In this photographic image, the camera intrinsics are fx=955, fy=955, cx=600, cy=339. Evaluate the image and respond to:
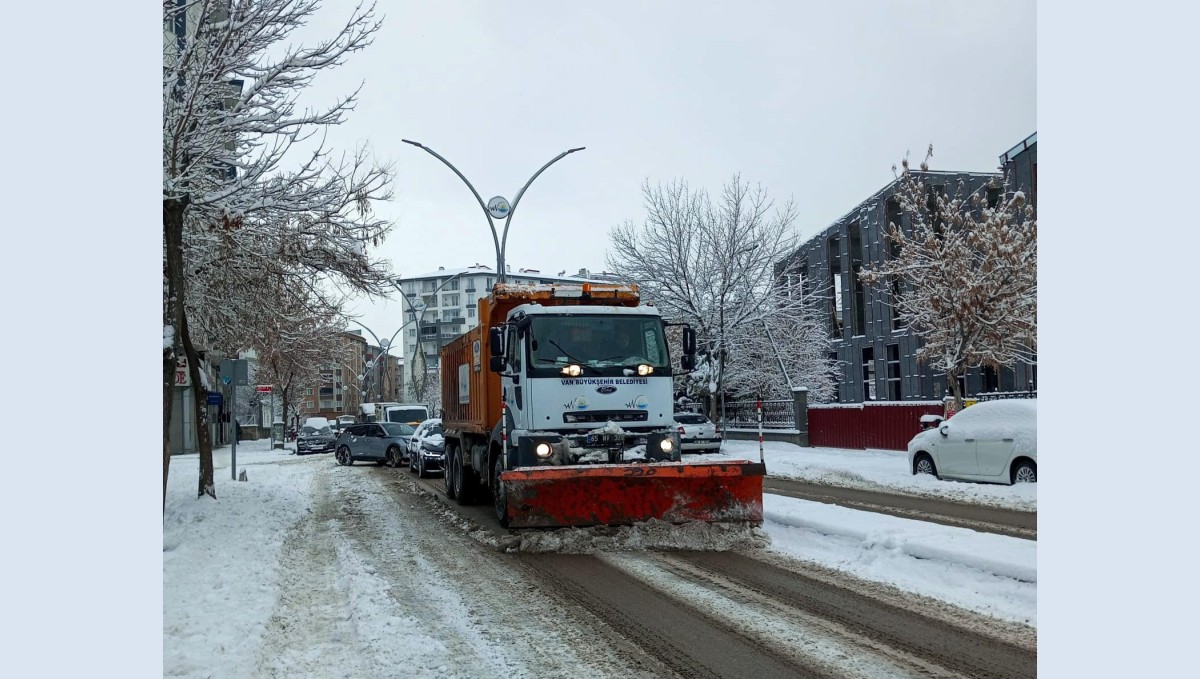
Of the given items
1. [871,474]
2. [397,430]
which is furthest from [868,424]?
[397,430]

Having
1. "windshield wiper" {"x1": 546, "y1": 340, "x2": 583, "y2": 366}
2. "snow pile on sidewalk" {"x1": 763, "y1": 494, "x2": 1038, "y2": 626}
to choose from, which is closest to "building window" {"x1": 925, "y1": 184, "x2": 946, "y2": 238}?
"snow pile on sidewalk" {"x1": 763, "y1": 494, "x2": 1038, "y2": 626}

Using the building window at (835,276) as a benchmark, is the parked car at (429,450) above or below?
below

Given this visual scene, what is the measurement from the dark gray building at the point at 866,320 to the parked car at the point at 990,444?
14.9 metres

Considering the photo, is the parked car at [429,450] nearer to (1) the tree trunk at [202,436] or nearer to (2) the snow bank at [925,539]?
(1) the tree trunk at [202,436]

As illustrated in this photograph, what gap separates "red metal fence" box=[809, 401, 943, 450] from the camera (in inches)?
1118

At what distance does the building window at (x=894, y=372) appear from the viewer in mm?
42250

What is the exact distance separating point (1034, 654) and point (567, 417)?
6.38 m

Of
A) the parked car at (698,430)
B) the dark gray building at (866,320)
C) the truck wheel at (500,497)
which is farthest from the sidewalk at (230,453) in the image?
the dark gray building at (866,320)

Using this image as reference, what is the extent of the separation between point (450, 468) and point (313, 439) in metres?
29.7

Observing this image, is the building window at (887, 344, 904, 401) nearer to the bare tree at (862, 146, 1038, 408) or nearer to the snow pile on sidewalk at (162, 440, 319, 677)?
the bare tree at (862, 146, 1038, 408)

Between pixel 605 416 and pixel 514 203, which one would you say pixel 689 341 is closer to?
pixel 605 416

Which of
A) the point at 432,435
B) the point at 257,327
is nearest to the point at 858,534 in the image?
the point at 257,327

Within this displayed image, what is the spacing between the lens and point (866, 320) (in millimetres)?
45250

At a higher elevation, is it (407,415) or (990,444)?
(990,444)
